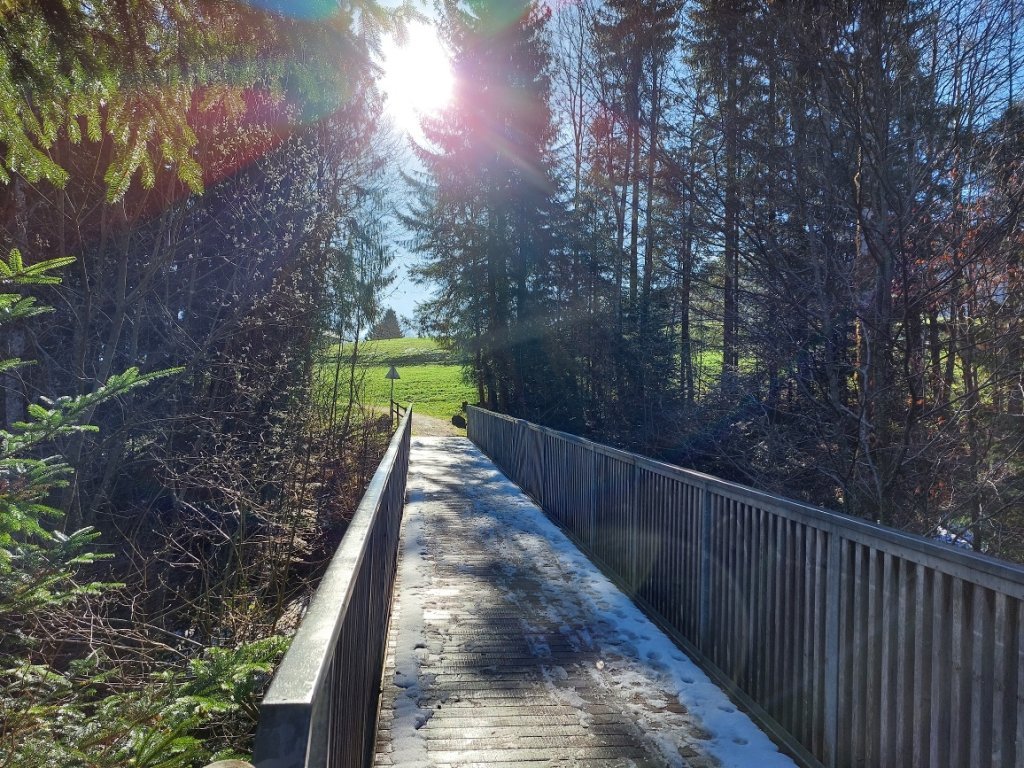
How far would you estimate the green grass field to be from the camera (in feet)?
49.8

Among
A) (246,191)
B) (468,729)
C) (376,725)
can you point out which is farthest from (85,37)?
(246,191)

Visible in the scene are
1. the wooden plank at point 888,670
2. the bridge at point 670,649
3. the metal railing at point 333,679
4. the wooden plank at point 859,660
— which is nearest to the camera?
the metal railing at point 333,679

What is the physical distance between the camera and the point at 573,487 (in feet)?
25.3

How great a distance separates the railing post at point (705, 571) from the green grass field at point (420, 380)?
11.3 m

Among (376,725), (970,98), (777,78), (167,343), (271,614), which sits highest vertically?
(777,78)

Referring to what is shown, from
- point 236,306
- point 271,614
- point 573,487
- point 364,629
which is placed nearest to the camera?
point 364,629

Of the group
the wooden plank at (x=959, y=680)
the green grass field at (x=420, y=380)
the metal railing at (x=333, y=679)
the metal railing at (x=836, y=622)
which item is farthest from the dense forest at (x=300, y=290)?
the wooden plank at (x=959, y=680)

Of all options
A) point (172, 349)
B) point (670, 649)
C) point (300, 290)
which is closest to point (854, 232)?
point (670, 649)

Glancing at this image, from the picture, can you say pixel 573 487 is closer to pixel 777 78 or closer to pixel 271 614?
pixel 271 614

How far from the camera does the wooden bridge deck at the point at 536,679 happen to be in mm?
3184

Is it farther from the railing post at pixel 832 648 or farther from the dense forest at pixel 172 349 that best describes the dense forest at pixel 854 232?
the dense forest at pixel 172 349

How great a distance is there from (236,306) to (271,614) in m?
5.29

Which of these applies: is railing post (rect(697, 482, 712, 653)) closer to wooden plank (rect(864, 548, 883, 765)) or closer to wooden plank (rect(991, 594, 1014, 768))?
wooden plank (rect(864, 548, 883, 765))

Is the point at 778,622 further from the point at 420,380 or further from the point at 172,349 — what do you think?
the point at 420,380
